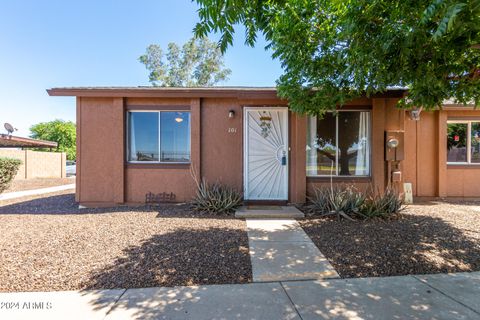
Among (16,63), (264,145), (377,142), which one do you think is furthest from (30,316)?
(16,63)

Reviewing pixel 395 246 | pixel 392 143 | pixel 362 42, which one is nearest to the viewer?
pixel 362 42

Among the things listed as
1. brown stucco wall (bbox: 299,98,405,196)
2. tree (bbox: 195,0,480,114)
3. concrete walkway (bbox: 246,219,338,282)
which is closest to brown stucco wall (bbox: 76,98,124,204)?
concrete walkway (bbox: 246,219,338,282)

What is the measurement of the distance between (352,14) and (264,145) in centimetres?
463

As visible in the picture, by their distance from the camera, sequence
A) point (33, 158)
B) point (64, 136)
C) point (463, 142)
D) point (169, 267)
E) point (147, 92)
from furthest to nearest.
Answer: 1. point (64, 136)
2. point (33, 158)
3. point (463, 142)
4. point (147, 92)
5. point (169, 267)

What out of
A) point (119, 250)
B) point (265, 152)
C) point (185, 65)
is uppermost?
point (185, 65)

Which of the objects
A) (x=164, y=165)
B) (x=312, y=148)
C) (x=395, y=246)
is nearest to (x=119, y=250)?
(x=164, y=165)

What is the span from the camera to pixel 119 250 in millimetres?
4371

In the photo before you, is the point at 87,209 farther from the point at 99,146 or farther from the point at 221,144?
the point at 221,144

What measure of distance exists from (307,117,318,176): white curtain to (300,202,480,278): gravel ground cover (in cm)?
195

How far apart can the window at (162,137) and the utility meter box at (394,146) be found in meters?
5.63

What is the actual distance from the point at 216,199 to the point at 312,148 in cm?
313

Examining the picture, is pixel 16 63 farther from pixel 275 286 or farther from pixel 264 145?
pixel 275 286

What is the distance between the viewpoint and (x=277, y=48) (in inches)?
216

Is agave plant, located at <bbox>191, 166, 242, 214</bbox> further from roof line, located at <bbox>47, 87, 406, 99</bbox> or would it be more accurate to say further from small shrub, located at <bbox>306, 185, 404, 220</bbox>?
roof line, located at <bbox>47, 87, 406, 99</bbox>
